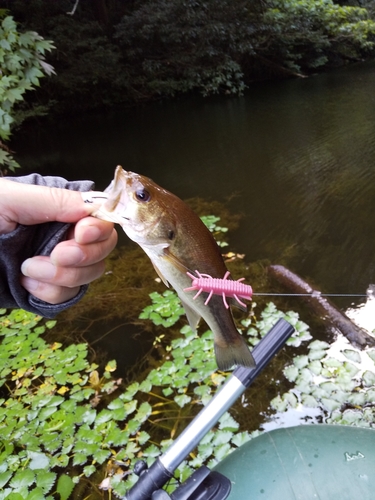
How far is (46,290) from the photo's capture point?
1491 mm

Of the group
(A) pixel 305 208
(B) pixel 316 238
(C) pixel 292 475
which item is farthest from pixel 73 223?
(A) pixel 305 208

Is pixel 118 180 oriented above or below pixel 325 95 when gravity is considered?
below

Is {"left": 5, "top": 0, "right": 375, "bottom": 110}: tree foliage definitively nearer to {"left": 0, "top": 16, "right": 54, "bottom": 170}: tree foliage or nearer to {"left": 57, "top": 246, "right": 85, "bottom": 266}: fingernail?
{"left": 0, "top": 16, "right": 54, "bottom": 170}: tree foliage

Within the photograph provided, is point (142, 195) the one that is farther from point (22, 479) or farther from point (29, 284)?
point (22, 479)

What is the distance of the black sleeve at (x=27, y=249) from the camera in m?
1.37

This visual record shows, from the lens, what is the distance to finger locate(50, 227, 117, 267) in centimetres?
133

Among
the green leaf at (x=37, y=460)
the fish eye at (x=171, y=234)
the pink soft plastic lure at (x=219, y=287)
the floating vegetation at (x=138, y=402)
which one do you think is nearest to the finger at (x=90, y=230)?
the fish eye at (x=171, y=234)

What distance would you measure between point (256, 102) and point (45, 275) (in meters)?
13.4

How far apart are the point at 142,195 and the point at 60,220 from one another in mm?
340

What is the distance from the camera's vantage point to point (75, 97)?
15.2 meters

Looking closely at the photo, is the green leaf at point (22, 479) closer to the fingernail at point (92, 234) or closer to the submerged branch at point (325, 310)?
the fingernail at point (92, 234)

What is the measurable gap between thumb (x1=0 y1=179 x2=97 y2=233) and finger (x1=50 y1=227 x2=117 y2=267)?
0.31ft

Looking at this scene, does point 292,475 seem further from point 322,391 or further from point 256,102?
point 256,102

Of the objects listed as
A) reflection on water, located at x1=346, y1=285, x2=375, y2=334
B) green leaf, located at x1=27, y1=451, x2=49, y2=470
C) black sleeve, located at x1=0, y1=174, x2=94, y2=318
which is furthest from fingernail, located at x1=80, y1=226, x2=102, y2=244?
reflection on water, located at x1=346, y1=285, x2=375, y2=334
